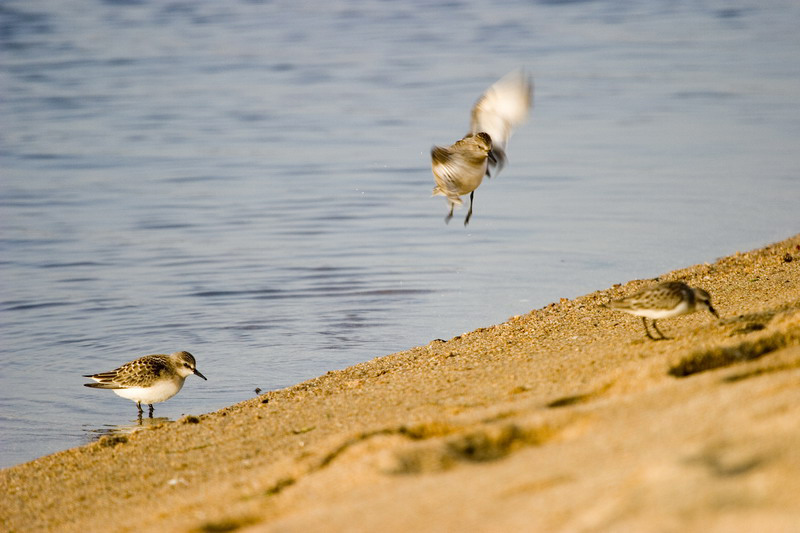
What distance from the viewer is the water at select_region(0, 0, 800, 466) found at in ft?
36.2

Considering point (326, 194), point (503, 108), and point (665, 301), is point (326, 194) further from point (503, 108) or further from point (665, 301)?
point (665, 301)

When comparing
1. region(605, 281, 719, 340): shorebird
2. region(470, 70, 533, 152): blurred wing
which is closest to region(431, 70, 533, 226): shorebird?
region(470, 70, 533, 152): blurred wing

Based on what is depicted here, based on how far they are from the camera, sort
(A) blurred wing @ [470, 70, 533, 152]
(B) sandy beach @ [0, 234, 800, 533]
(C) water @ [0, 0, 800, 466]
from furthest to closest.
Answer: (C) water @ [0, 0, 800, 466], (A) blurred wing @ [470, 70, 533, 152], (B) sandy beach @ [0, 234, 800, 533]

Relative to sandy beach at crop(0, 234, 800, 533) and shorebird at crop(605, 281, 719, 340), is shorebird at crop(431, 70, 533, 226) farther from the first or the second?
shorebird at crop(605, 281, 719, 340)

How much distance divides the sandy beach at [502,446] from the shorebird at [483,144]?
4.36ft

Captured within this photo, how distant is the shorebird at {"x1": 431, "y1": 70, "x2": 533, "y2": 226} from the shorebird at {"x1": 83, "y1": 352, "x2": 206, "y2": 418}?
8.55 feet

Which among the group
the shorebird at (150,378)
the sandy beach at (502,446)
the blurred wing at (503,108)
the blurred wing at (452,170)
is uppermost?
the blurred wing at (503,108)

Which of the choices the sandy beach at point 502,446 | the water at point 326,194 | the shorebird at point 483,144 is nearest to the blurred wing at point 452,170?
the shorebird at point 483,144

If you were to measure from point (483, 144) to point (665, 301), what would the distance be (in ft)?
8.78

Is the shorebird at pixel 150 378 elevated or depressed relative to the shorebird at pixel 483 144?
depressed

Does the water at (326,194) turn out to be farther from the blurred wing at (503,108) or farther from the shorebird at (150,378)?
the blurred wing at (503,108)

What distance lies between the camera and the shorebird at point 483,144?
9180 millimetres

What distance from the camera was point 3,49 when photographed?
31500mm

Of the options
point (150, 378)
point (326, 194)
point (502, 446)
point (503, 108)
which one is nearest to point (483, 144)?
point (503, 108)
